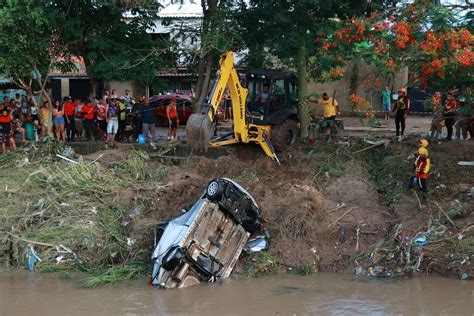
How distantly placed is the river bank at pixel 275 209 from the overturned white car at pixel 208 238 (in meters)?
0.55

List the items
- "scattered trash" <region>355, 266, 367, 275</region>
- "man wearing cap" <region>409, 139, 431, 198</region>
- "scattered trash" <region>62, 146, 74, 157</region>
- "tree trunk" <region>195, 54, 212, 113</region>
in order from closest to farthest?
"scattered trash" <region>355, 266, 367, 275</region>, "man wearing cap" <region>409, 139, 431, 198</region>, "scattered trash" <region>62, 146, 74, 157</region>, "tree trunk" <region>195, 54, 212, 113</region>

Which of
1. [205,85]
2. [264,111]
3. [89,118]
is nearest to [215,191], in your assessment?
[264,111]

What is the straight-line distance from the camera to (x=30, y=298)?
11.3 metres

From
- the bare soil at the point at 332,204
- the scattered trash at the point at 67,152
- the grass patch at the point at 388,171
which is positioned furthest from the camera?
the scattered trash at the point at 67,152

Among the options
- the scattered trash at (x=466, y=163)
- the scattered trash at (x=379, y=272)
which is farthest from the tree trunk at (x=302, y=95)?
the scattered trash at (x=379, y=272)

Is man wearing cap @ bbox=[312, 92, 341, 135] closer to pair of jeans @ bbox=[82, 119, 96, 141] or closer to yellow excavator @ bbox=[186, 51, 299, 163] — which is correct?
yellow excavator @ bbox=[186, 51, 299, 163]

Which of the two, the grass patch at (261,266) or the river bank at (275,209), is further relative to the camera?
the river bank at (275,209)

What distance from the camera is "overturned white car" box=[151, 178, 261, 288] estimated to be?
37.7 ft

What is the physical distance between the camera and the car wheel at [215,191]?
1229cm

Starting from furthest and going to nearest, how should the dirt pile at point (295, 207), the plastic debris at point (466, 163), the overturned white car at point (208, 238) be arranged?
the plastic debris at point (466, 163) < the dirt pile at point (295, 207) < the overturned white car at point (208, 238)

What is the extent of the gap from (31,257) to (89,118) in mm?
8496

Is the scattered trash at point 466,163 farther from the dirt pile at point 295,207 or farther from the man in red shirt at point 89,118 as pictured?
the man in red shirt at point 89,118

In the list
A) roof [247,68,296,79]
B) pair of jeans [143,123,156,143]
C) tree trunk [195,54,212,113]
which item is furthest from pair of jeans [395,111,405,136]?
pair of jeans [143,123,156,143]

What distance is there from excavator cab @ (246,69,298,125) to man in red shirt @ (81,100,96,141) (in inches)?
229
